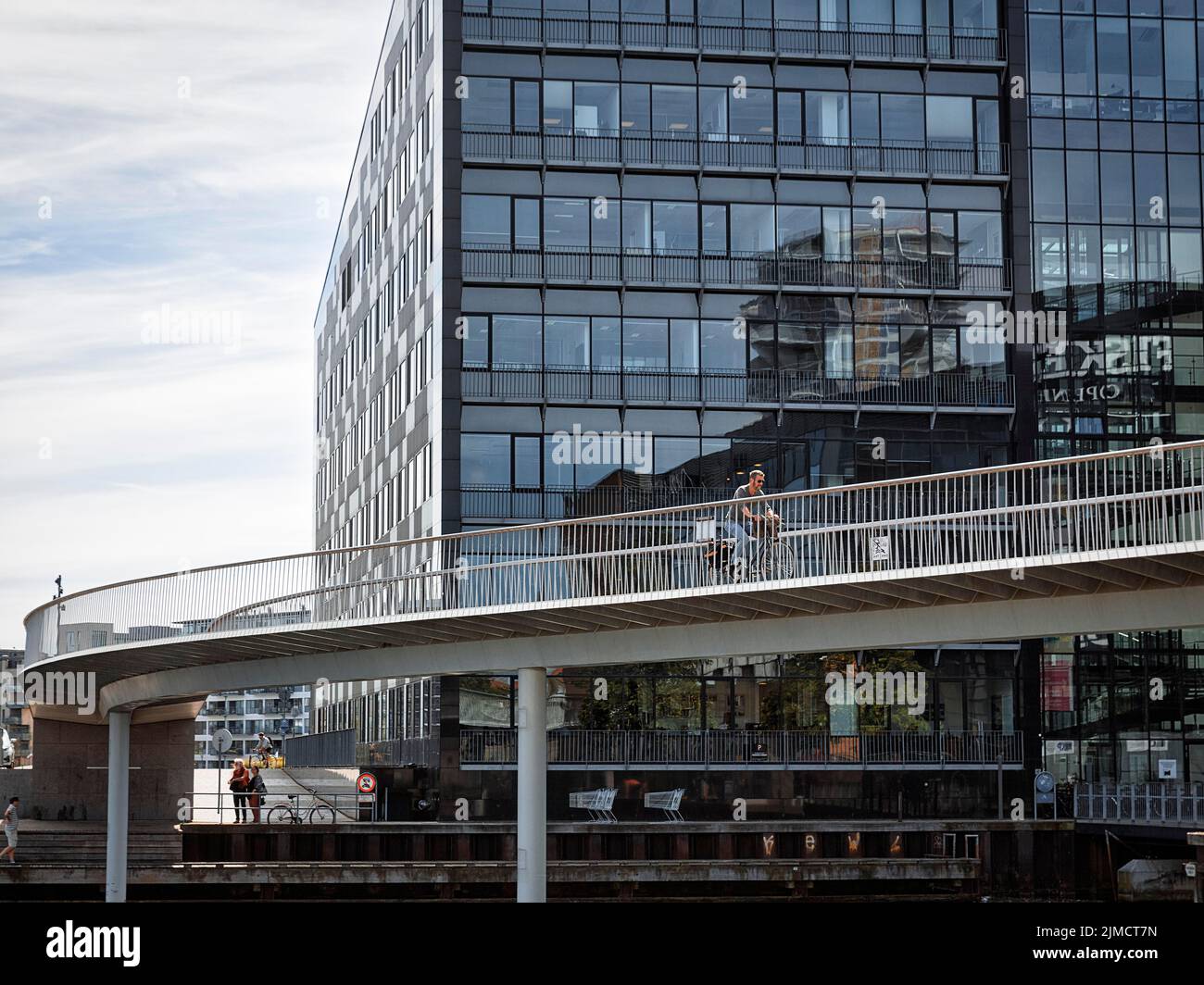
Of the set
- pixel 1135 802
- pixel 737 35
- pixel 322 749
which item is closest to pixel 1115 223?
pixel 737 35

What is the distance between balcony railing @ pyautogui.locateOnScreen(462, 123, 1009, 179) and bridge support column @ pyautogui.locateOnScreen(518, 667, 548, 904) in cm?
2236

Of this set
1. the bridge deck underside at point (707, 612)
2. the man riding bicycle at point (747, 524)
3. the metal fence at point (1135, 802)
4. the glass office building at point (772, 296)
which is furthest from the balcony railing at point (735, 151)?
the man riding bicycle at point (747, 524)

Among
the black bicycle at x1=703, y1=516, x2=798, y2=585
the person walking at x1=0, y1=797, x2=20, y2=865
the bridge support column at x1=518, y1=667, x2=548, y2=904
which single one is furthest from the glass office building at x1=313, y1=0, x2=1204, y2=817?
the black bicycle at x1=703, y1=516, x2=798, y2=585

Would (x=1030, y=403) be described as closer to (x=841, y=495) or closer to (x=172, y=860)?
(x=841, y=495)

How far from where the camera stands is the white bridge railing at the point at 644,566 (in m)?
24.7

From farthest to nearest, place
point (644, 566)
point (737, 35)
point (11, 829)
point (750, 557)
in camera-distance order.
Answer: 1. point (737, 35)
2. point (11, 829)
3. point (644, 566)
4. point (750, 557)

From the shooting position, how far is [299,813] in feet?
156

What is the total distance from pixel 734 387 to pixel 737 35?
33.5ft

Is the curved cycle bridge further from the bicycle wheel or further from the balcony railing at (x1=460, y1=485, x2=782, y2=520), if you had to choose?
the balcony railing at (x1=460, y1=485, x2=782, y2=520)

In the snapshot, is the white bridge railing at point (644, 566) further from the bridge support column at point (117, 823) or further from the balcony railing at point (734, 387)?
the balcony railing at point (734, 387)

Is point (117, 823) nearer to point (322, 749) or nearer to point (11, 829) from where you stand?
point (11, 829)

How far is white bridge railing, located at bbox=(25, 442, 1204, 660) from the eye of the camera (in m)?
24.7

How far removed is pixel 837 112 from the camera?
177 feet

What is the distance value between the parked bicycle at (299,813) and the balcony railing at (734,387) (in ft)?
39.3
